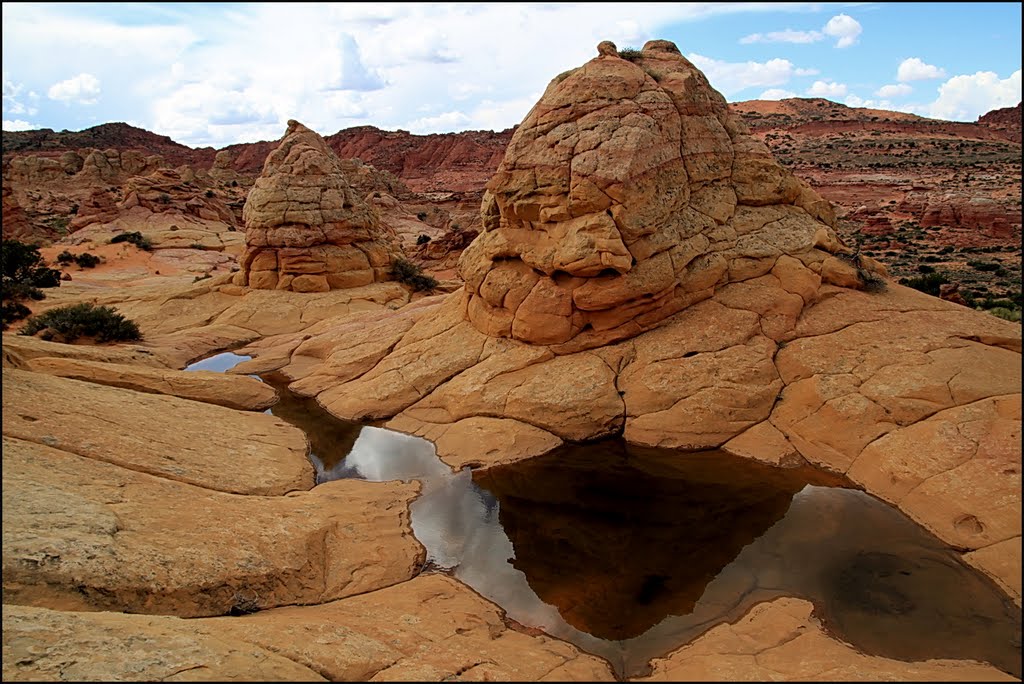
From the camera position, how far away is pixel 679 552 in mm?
8281

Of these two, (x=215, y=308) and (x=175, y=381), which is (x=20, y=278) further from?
(x=175, y=381)

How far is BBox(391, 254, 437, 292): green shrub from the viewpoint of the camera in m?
25.1

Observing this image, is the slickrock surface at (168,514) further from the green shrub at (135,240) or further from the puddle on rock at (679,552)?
the green shrub at (135,240)

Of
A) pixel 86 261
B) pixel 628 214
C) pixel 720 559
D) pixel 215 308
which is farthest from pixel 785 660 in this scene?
pixel 86 261

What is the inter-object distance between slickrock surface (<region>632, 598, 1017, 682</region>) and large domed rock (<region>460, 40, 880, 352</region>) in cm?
680

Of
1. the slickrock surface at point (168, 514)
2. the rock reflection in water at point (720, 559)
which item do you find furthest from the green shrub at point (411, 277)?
the rock reflection in water at point (720, 559)

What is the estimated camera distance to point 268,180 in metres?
24.0

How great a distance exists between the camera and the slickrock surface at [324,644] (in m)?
4.51

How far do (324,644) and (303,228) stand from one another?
19873mm

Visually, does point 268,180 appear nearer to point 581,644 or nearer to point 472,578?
point 472,578

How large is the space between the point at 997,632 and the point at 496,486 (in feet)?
21.5

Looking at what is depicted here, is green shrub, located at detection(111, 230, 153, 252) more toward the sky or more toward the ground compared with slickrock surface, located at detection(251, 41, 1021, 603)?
more toward the sky

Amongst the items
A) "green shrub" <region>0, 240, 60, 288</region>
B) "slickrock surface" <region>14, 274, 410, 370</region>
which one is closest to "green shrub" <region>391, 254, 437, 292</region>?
"slickrock surface" <region>14, 274, 410, 370</region>

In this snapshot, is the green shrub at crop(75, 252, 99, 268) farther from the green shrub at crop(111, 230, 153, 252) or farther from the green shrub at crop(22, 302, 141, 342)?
the green shrub at crop(22, 302, 141, 342)
